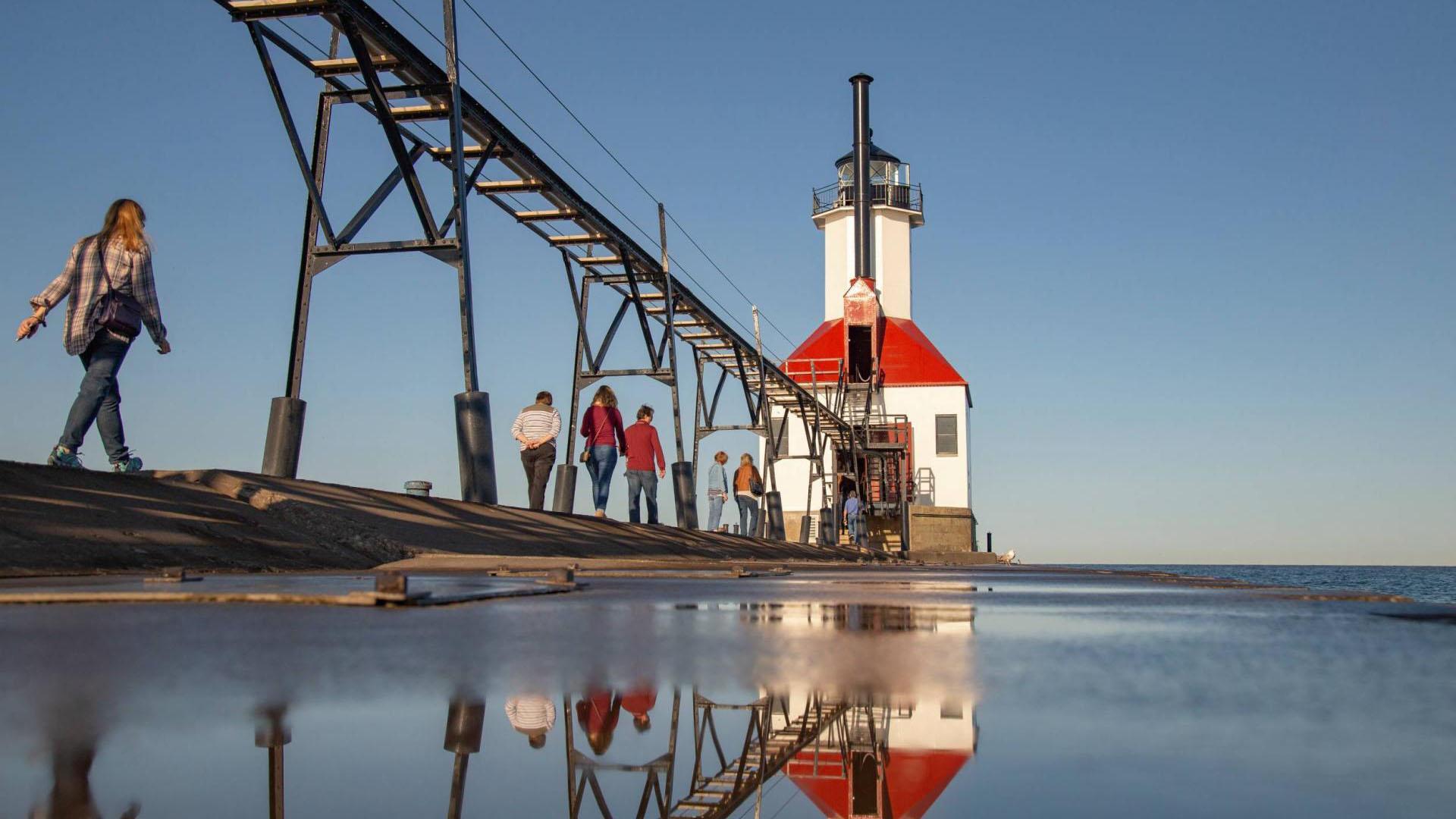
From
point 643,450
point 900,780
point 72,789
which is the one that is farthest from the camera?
point 643,450

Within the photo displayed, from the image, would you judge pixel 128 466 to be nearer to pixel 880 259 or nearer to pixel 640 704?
pixel 640 704

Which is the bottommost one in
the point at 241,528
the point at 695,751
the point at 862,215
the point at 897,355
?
the point at 695,751

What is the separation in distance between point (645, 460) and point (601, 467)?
1294mm

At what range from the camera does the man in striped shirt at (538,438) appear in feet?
42.2

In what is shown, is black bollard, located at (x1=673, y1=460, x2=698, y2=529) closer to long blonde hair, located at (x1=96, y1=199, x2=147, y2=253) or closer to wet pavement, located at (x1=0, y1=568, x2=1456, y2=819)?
long blonde hair, located at (x1=96, y1=199, x2=147, y2=253)

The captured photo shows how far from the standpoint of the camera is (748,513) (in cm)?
2298

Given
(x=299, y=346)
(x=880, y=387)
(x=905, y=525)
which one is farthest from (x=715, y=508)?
(x=880, y=387)

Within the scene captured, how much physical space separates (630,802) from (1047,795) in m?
0.36

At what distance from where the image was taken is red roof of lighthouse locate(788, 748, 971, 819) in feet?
3.39

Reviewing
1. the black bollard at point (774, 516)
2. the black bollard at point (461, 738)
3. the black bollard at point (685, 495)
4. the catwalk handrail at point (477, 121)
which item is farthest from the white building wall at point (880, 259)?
the black bollard at point (461, 738)

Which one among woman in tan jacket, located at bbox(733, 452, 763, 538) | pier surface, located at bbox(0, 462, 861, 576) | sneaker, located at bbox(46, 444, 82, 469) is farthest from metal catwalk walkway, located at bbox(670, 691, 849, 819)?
woman in tan jacket, located at bbox(733, 452, 763, 538)

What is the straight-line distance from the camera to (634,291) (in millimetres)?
18125

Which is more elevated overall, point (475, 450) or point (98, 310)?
point (98, 310)

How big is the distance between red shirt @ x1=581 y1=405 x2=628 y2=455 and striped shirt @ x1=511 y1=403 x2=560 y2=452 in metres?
1.28
